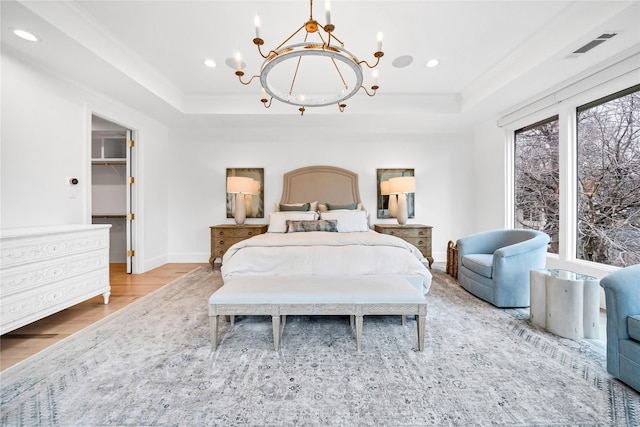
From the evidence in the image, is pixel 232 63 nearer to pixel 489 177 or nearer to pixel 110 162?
pixel 110 162

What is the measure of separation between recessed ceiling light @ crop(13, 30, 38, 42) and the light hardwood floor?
2.52m

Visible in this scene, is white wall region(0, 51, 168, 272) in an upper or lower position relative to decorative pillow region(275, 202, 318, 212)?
upper

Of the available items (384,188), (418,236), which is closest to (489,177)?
(418,236)

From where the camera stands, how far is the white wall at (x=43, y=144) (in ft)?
7.89

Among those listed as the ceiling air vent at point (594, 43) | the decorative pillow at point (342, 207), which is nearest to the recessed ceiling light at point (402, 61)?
the ceiling air vent at point (594, 43)

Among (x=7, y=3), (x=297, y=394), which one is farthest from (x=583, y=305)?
(x=7, y=3)

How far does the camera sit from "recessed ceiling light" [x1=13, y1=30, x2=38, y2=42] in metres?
2.17

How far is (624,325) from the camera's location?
149 cm

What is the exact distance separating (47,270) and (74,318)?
61cm

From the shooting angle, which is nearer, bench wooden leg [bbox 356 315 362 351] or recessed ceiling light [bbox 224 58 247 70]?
bench wooden leg [bbox 356 315 362 351]

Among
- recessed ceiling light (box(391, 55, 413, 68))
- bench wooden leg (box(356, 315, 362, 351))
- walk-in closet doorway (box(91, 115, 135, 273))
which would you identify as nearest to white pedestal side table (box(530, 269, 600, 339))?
bench wooden leg (box(356, 315, 362, 351))

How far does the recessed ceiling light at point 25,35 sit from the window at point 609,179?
5.56m

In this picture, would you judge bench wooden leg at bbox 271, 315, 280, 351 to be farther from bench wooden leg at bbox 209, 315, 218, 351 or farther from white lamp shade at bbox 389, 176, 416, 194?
white lamp shade at bbox 389, 176, 416, 194

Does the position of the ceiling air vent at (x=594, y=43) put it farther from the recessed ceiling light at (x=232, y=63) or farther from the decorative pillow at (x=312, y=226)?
the recessed ceiling light at (x=232, y=63)
